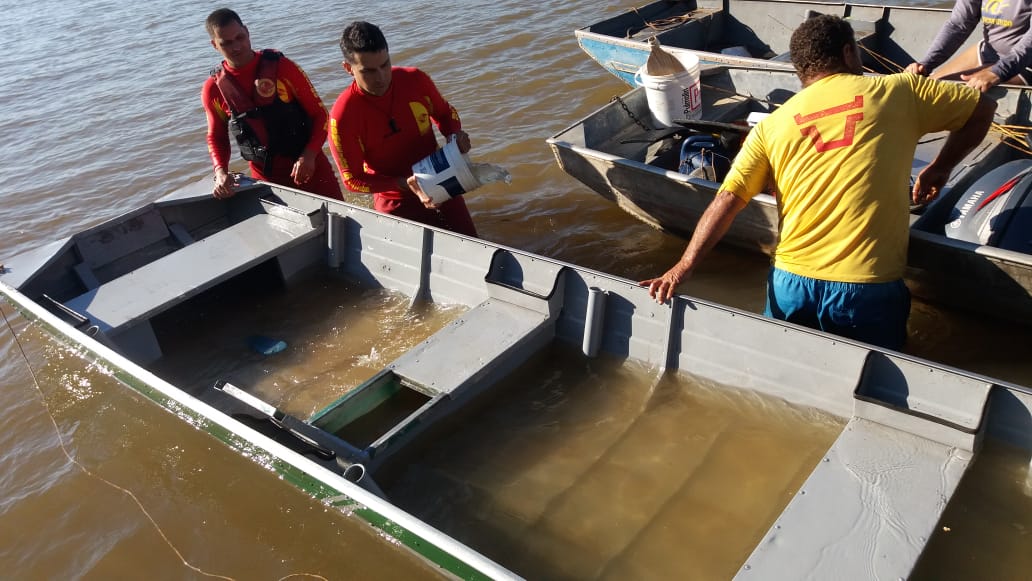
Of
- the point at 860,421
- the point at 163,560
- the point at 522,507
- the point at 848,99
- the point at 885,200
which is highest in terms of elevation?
the point at 848,99

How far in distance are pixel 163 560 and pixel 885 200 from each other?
12.9ft

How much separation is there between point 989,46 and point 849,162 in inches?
141

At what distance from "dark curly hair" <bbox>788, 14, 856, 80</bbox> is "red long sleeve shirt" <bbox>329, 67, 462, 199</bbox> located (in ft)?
7.47

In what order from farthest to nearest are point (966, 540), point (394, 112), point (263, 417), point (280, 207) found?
point (280, 207) → point (394, 112) → point (263, 417) → point (966, 540)

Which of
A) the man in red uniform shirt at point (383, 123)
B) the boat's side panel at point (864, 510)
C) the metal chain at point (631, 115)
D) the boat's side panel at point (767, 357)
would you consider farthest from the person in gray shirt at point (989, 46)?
the man in red uniform shirt at point (383, 123)

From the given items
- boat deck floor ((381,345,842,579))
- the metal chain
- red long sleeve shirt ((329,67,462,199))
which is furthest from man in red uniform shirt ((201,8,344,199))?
boat deck floor ((381,345,842,579))

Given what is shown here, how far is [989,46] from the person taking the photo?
18.7ft

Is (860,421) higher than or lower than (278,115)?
lower

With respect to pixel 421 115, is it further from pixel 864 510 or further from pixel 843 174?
pixel 864 510

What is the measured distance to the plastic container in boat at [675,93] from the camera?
19.6ft

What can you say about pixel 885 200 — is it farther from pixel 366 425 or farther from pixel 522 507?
pixel 366 425

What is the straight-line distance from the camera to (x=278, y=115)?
517cm

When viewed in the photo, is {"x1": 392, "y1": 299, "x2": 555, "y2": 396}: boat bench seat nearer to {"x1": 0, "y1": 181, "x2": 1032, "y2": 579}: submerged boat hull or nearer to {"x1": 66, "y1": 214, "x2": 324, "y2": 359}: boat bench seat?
{"x1": 0, "y1": 181, "x2": 1032, "y2": 579}: submerged boat hull

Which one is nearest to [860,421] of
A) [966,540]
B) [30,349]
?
[966,540]
